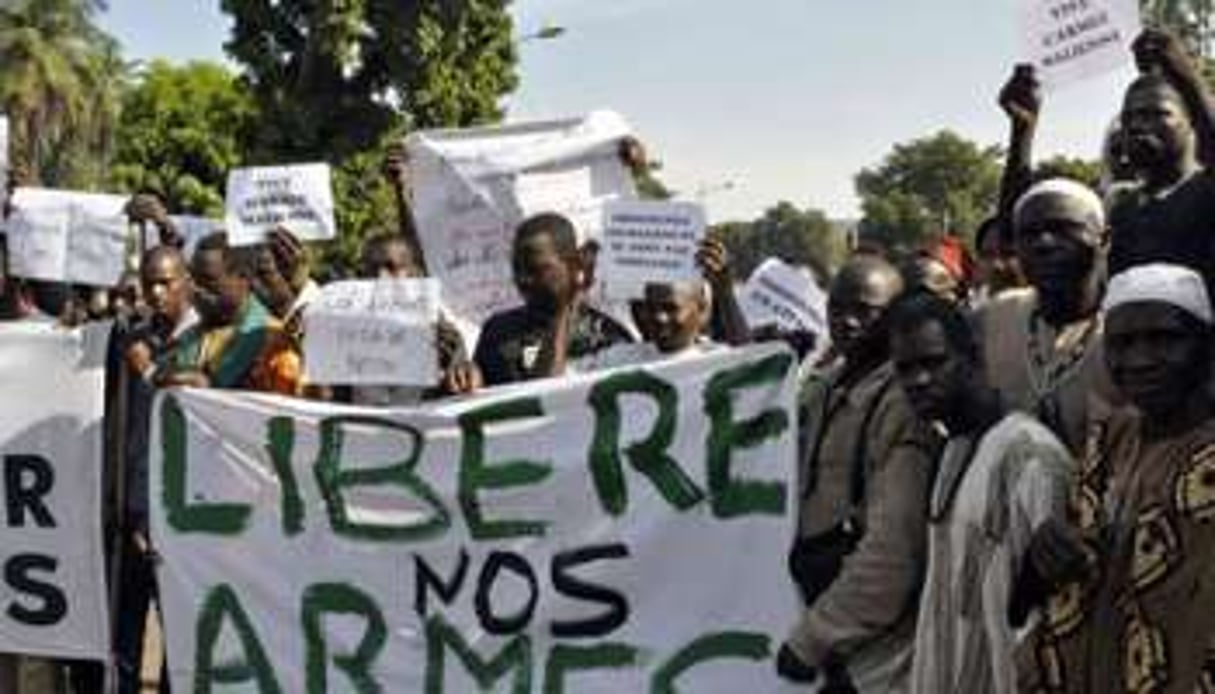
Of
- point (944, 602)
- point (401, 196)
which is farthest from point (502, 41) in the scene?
point (944, 602)

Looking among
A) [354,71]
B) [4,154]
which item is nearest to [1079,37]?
Result: [4,154]

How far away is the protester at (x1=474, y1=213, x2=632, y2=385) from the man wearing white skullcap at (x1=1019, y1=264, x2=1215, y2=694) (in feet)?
7.72

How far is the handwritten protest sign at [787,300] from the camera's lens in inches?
235

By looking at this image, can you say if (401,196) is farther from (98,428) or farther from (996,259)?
(996,259)

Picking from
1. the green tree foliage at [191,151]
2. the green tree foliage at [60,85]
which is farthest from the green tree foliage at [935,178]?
the green tree foliage at [191,151]

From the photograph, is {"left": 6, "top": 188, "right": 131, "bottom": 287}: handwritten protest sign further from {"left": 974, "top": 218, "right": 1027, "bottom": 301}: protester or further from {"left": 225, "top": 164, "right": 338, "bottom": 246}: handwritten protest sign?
{"left": 974, "top": 218, "right": 1027, "bottom": 301}: protester

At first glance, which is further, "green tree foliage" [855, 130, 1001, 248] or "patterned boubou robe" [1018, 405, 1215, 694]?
"green tree foliage" [855, 130, 1001, 248]

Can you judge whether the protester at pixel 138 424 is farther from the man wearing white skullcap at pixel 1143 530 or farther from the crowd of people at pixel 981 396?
the man wearing white skullcap at pixel 1143 530

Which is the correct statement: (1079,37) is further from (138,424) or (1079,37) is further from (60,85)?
(60,85)

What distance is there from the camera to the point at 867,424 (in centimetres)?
457

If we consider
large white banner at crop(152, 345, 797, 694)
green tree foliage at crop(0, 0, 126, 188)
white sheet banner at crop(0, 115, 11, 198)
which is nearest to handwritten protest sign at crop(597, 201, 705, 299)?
large white banner at crop(152, 345, 797, 694)

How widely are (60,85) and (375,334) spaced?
50.9m

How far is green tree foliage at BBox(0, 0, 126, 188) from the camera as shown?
173 feet

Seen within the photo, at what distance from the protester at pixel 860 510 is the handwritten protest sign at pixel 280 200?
261 cm
